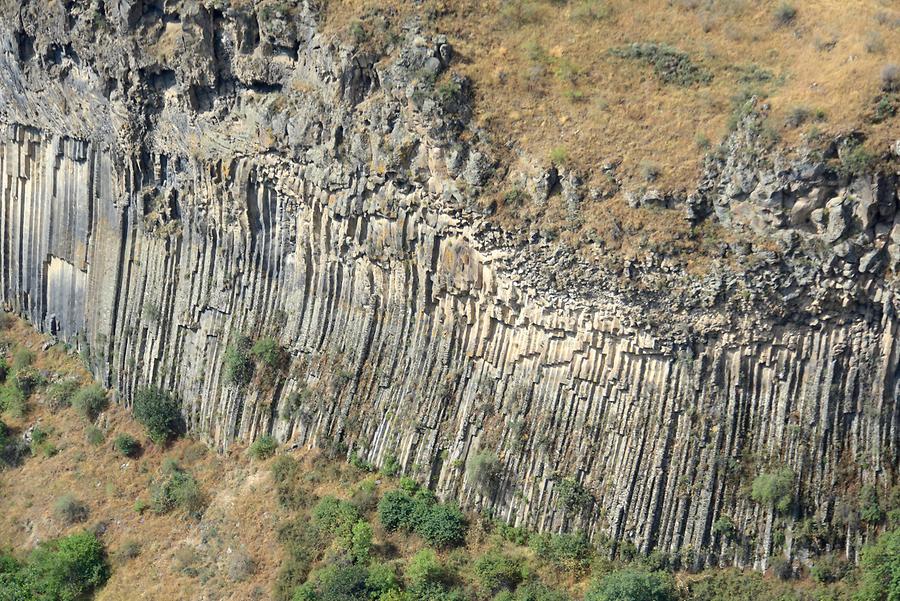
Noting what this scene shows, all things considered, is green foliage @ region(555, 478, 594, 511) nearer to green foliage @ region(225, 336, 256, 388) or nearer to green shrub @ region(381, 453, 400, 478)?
green shrub @ region(381, 453, 400, 478)

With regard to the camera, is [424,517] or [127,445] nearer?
[424,517]

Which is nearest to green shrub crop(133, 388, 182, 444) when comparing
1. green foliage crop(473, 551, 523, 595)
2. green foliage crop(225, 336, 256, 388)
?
green foliage crop(225, 336, 256, 388)

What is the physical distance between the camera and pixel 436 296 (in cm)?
2675

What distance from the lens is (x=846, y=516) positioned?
987 inches

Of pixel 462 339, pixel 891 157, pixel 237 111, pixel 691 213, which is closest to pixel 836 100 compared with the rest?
pixel 891 157

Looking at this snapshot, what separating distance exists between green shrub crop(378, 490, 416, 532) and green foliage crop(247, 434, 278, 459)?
153 inches

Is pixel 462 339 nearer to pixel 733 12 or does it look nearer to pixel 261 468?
pixel 261 468

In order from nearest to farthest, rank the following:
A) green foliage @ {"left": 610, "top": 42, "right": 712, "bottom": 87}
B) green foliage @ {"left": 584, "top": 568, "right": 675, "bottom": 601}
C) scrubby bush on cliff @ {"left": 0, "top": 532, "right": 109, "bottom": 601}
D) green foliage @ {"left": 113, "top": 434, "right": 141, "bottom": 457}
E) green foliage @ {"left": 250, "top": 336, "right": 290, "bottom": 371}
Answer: green foliage @ {"left": 584, "top": 568, "right": 675, "bottom": 601} → green foliage @ {"left": 610, "top": 42, "right": 712, "bottom": 87} → scrubby bush on cliff @ {"left": 0, "top": 532, "right": 109, "bottom": 601} → green foliage @ {"left": 250, "top": 336, "right": 290, "bottom": 371} → green foliage @ {"left": 113, "top": 434, "right": 141, "bottom": 457}

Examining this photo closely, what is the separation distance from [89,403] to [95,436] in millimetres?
1089

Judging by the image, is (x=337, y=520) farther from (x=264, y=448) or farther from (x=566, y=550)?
(x=566, y=550)

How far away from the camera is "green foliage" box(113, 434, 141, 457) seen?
30.8m

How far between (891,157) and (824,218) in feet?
6.07

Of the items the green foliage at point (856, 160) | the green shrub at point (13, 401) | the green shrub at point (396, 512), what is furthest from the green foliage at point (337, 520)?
the green foliage at point (856, 160)

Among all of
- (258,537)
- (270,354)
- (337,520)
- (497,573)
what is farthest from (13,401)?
(497,573)
